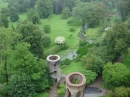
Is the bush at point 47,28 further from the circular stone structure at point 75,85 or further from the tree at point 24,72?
the circular stone structure at point 75,85

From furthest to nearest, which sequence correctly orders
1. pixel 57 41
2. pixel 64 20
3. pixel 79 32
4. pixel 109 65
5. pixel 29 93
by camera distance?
pixel 64 20
pixel 79 32
pixel 57 41
pixel 109 65
pixel 29 93

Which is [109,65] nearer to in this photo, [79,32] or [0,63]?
[0,63]

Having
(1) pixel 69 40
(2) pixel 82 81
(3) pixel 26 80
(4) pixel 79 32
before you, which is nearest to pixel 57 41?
(1) pixel 69 40

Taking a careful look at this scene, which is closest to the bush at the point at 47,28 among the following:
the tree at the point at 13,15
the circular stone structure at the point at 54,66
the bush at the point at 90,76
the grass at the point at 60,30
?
the grass at the point at 60,30

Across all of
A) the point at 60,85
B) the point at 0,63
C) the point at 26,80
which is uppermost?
the point at 0,63

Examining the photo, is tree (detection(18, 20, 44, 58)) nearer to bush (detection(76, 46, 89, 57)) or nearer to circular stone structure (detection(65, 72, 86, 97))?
bush (detection(76, 46, 89, 57))

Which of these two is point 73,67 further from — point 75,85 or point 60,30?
point 75,85
